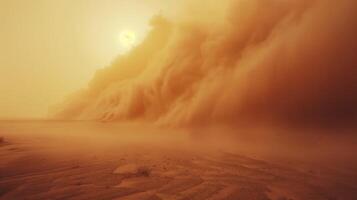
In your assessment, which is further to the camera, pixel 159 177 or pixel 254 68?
pixel 254 68

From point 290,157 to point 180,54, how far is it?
7866 mm

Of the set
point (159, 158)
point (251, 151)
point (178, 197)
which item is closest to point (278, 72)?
point (251, 151)

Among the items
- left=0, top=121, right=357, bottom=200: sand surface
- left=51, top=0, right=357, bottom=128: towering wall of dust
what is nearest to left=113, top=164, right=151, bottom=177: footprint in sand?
left=0, top=121, right=357, bottom=200: sand surface

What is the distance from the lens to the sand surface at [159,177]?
1.92 m

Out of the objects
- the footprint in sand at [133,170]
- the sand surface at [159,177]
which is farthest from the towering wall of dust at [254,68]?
the footprint in sand at [133,170]

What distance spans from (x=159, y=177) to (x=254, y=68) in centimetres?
544

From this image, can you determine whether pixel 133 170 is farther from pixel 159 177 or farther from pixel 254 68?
pixel 254 68

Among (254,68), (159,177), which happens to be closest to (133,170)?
(159,177)

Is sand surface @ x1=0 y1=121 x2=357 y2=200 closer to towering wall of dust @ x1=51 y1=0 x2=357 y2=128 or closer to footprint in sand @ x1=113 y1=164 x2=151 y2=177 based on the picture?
footprint in sand @ x1=113 y1=164 x2=151 y2=177

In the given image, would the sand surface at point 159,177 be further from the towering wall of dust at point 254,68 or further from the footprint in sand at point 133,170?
the towering wall of dust at point 254,68

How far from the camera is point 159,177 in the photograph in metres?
2.36

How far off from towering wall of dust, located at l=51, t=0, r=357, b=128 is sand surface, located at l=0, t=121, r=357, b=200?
11.1 feet

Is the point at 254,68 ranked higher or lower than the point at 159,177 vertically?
higher

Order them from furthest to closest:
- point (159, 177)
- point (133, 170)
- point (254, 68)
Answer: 1. point (254, 68)
2. point (133, 170)
3. point (159, 177)
